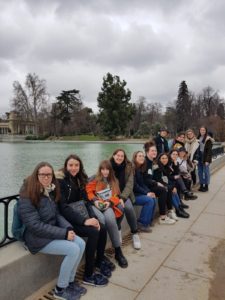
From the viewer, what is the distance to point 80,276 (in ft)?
9.59

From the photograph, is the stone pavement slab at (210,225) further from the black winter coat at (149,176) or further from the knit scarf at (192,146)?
the knit scarf at (192,146)

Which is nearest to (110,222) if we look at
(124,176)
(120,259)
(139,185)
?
(120,259)

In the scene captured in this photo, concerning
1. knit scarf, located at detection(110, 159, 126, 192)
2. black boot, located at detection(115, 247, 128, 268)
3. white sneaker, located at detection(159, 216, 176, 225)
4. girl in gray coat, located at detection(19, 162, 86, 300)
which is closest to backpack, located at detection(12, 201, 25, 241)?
girl in gray coat, located at detection(19, 162, 86, 300)

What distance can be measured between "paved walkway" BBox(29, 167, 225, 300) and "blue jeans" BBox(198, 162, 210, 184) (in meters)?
2.18

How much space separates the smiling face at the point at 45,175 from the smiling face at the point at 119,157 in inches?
56.9

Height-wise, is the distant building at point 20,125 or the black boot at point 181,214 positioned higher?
the distant building at point 20,125

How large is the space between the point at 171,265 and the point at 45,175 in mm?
1721

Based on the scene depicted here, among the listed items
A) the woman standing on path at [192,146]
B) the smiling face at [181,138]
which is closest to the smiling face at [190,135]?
the woman standing on path at [192,146]

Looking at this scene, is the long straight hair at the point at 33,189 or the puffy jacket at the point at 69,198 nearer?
the long straight hair at the point at 33,189

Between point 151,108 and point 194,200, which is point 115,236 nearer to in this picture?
point 194,200

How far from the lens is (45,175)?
2697 mm

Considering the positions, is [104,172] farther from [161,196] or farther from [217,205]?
[217,205]

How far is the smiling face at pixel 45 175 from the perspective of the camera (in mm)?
2682

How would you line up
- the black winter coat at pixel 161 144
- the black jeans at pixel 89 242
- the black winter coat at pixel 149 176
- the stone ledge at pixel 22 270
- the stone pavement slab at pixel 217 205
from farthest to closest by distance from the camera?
the black winter coat at pixel 161 144
the stone pavement slab at pixel 217 205
the black winter coat at pixel 149 176
the black jeans at pixel 89 242
the stone ledge at pixel 22 270
